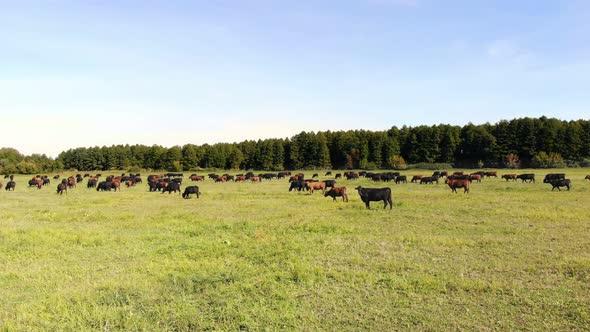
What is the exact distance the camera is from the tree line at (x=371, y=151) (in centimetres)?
8019

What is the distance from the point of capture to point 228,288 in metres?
8.91

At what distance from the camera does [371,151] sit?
97125 mm

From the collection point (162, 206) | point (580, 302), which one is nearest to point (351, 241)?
point (580, 302)

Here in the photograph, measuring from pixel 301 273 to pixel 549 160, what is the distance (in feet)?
268

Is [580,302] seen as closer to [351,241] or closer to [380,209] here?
[351,241]

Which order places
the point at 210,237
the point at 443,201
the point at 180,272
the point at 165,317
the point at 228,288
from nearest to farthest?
the point at 165,317
the point at 228,288
the point at 180,272
the point at 210,237
the point at 443,201

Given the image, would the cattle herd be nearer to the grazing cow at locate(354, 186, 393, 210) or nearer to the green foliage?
the grazing cow at locate(354, 186, 393, 210)

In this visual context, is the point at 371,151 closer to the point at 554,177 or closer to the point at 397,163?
the point at 397,163

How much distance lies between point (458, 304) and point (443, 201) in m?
17.7

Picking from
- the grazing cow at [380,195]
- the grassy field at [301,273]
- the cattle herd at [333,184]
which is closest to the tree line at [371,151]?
the cattle herd at [333,184]

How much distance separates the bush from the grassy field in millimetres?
66408

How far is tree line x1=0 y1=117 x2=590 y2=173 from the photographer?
80188 mm

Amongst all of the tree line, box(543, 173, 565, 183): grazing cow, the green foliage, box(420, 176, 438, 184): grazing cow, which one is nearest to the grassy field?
box(420, 176, 438, 184): grazing cow

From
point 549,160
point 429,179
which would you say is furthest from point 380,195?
point 549,160
